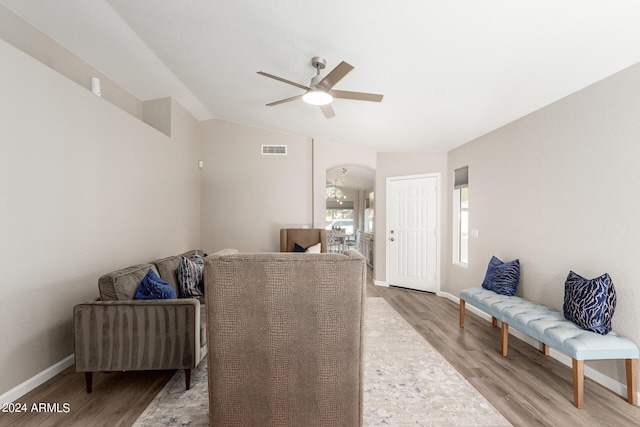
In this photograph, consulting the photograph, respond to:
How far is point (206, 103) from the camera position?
4.57 meters

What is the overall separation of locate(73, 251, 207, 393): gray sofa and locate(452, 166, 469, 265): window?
388 cm

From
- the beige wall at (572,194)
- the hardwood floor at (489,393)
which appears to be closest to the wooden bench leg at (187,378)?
the hardwood floor at (489,393)

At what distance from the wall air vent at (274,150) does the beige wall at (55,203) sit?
2088 mm

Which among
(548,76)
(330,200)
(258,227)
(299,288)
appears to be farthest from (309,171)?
(330,200)

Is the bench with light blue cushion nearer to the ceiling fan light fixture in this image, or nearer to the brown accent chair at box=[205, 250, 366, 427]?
the brown accent chair at box=[205, 250, 366, 427]

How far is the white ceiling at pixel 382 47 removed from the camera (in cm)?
188

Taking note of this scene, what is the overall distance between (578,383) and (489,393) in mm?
551

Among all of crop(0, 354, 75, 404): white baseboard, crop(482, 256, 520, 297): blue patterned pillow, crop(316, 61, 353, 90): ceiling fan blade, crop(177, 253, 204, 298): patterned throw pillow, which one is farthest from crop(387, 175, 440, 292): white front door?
crop(0, 354, 75, 404): white baseboard

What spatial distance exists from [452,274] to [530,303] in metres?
1.84

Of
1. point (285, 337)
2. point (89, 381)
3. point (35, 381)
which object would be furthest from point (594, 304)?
point (35, 381)

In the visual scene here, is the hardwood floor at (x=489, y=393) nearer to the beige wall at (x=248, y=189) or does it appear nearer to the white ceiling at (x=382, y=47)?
the white ceiling at (x=382, y=47)

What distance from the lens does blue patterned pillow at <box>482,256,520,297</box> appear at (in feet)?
10.3

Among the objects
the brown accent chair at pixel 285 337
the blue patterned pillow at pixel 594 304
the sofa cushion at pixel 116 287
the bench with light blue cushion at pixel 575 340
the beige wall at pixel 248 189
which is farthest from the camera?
the beige wall at pixel 248 189

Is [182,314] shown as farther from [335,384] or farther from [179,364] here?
[335,384]
